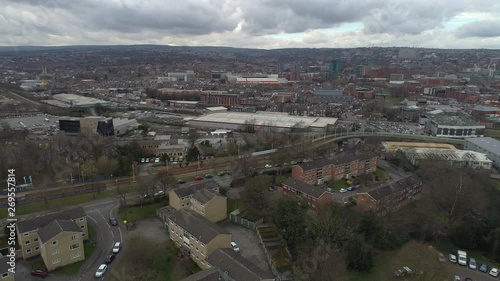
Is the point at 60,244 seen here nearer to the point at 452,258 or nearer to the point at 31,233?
the point at 31,233

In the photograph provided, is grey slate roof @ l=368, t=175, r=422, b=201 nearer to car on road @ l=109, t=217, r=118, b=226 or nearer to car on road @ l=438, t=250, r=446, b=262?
car on road @ l=438, t=250, r=446, b=262

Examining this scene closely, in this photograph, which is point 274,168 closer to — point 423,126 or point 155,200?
point 155,200

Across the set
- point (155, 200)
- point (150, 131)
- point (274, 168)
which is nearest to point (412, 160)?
point (274, 168)

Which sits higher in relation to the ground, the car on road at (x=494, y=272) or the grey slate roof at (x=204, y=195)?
the grey slate roof at (x=204, y=195)

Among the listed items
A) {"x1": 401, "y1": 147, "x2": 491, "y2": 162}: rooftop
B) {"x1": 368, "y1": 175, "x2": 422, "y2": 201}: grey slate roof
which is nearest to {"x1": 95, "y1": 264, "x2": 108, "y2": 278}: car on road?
{"x1": 368, "y1": 175, "x2": 422, "y2": 201}: grey slate roof

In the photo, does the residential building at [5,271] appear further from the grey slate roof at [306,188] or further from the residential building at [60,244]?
the grey slate roof at [306,188]

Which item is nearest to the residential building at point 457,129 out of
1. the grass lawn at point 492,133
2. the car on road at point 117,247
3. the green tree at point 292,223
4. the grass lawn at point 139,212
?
the grass lawn at point 492,133
